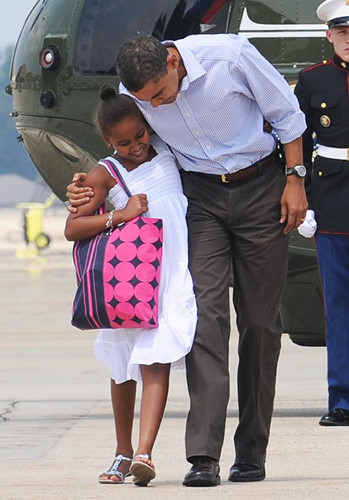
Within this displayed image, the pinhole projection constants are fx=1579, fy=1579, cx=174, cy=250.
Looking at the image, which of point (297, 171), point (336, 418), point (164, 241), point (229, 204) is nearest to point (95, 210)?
point (164, 241)

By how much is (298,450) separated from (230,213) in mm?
1308

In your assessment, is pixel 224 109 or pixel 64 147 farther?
pixel 64 147

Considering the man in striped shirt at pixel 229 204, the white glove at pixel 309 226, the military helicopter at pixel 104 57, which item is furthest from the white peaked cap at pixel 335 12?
the man in striped shirt at pixel 229 204

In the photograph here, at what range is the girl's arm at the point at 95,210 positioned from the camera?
4.98 m

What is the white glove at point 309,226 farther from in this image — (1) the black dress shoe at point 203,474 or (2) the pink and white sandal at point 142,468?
(2) the pink and white sandal at point 142,468

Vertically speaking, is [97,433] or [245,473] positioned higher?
[245,473]

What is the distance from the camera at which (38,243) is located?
27703 mm

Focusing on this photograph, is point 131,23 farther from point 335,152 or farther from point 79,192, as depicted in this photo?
point 79,192

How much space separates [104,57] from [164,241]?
2.47 meters

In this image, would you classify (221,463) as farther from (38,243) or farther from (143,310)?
(38,243)

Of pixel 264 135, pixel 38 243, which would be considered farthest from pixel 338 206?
pixel 38 243

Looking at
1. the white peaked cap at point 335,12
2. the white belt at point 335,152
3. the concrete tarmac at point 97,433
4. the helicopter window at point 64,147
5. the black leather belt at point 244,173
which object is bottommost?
the concrete tarmac at point 97,433

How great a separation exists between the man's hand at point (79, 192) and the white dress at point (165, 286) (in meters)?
0.10

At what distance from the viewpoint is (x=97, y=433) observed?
6613 mm
